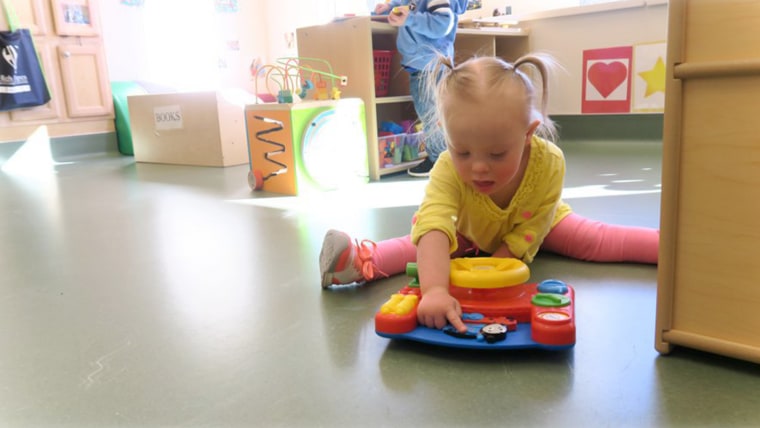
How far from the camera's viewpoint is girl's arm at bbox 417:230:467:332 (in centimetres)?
74

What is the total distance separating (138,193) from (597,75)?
219cm

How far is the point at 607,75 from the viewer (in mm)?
2844

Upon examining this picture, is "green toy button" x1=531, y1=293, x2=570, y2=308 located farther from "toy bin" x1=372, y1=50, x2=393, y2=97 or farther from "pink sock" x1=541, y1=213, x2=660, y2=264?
"toy bin" x1=372, y1=50, x2=393, y2=97

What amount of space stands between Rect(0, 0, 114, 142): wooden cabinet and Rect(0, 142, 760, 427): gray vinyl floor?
232 centimetres

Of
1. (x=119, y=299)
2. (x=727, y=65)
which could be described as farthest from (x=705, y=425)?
(x=119, y=299)

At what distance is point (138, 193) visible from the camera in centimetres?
216

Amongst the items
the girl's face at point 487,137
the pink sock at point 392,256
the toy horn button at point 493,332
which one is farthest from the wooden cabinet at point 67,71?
the toy horn button at point 493,332

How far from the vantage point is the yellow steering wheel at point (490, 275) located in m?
0.79

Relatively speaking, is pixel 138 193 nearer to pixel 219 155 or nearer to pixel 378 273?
pixel 219 155

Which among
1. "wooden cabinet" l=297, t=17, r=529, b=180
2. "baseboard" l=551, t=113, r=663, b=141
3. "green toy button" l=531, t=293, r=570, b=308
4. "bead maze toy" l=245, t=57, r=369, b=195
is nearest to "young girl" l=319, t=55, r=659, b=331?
"green toy button" l=531, t=293, r=570, b=308

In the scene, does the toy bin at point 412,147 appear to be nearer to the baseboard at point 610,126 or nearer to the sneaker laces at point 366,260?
the baseboard at point 610,126

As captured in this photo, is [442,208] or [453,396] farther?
[442,208]

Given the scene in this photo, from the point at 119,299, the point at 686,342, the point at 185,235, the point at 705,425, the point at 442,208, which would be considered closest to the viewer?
the point at 705,425

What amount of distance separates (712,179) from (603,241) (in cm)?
46
